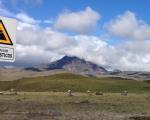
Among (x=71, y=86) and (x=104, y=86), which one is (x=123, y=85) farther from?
(x=71, y=86)

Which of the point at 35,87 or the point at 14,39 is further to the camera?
the point at 35,87

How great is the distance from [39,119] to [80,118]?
3787mm

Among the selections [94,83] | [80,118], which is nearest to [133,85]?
[94,83]

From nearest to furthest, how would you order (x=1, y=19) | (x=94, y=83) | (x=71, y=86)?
(x=1, y=19), (x=71, y=86), (x=94, y=83)

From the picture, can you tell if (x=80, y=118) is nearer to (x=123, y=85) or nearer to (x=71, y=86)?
(x=71, y=86)

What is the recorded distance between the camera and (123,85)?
182625 millimetres

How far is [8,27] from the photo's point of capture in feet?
44.7

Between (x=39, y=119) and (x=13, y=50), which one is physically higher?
(x=13, y=50)

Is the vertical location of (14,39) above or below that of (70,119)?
above

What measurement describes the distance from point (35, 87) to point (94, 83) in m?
25.0

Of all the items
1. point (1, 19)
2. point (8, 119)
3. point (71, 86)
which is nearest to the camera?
point (1, 19)

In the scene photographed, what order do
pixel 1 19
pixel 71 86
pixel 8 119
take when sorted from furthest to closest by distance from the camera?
pixel 71 86 → pixel 8 119 → pixel 1 19

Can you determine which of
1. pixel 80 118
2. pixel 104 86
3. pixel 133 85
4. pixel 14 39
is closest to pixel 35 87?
pixel 104 86

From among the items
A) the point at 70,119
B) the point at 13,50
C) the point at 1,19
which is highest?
the point at 1,19
